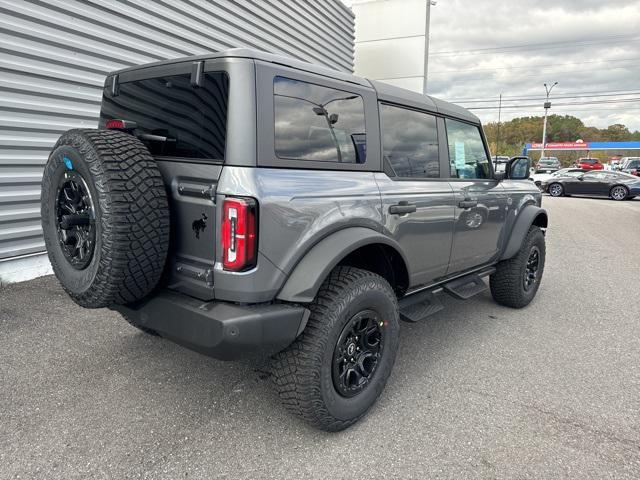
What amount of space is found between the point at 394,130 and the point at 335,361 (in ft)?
5.10

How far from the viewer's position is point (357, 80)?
9.05 ft

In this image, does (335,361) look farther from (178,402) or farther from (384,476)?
(178,402)

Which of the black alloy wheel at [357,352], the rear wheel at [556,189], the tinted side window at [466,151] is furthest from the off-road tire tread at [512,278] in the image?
the rear wheel at [556,189]

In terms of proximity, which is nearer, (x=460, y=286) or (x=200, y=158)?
(x=200, y=158)

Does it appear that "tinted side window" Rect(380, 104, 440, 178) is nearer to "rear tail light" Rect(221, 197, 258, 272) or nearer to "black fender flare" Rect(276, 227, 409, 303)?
"black fender flare" Rect(276, 227, 409, 303)

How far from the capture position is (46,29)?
473 centimetres

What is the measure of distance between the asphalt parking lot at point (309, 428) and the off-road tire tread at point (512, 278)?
324 millimetres

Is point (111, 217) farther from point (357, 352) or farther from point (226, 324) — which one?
point (357, 352)

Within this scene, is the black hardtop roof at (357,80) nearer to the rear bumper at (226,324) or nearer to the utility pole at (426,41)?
the rear bumper at (226,324)

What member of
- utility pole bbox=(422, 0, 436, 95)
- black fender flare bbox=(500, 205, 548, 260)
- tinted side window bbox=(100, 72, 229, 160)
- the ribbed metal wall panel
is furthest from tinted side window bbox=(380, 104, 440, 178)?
utility pole bbox=(422, 0, 436, 95)

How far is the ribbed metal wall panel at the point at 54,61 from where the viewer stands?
179 inches

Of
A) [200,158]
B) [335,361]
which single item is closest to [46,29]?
[200,158]

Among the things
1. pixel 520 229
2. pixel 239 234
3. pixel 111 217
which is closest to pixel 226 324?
pixel 239 234

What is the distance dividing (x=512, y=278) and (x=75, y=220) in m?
3.81
